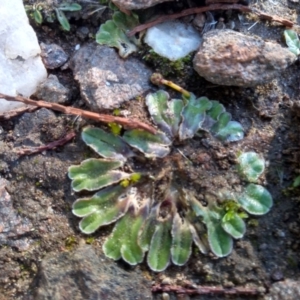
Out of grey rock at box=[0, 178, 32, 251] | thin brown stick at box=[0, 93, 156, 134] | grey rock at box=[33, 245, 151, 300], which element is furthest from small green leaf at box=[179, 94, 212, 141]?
grey rock at box=[0, 178, 32, 251]

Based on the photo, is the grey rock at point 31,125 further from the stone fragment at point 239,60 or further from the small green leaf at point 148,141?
the stone fragment at point 239,60

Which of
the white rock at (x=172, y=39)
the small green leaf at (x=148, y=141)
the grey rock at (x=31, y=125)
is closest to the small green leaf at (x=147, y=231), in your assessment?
the small green leaf at (x=148, y=141)

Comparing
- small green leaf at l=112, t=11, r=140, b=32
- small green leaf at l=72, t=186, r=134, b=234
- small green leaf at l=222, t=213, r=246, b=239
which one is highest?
small green leaf at l=112, t=11, r=140, b=32

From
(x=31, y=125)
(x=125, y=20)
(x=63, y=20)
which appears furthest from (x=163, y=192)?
(x=63, y=20)

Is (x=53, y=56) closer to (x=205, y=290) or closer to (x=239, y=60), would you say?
(x=239, y=60)

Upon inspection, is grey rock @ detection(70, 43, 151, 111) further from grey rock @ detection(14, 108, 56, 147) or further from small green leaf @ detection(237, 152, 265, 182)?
small green leaf @ detection(237, 152, 265, 182)

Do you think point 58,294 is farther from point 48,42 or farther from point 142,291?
point 48,42

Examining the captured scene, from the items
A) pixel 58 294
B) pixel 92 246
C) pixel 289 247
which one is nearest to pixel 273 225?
pixel 289 247
